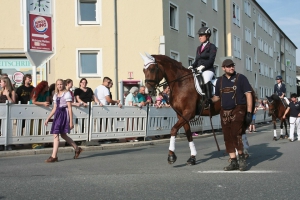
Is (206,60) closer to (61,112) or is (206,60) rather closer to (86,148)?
(61,112)

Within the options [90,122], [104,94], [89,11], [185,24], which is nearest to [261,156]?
[90,122]

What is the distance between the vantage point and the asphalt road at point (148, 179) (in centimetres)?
594

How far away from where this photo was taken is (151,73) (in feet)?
29.4

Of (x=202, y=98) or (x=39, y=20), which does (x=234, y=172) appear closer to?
(x=202, y=98)

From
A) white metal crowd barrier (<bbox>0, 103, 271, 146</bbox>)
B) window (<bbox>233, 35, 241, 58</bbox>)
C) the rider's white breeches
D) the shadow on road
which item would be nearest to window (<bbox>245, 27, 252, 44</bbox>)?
window (<bbox>233, 35, 241, 58</bbox>)

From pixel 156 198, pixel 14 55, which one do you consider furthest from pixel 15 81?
pixel 156 198

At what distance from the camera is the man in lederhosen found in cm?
805

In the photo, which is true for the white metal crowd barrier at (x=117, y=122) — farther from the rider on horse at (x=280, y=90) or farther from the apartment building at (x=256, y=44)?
the apartment building at (x=256, y=44)

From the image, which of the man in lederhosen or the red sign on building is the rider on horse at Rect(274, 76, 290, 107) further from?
the man in lederhosen

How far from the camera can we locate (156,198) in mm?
5664

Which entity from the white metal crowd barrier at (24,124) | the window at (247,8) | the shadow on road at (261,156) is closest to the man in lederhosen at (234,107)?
the shadow on road at (261,156)

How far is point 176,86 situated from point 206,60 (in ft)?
3.12

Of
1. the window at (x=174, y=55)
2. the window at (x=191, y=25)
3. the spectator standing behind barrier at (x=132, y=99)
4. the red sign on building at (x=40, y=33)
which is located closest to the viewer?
the red sign on building at (x=40, y=33)

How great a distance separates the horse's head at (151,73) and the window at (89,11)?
57.3 ft
